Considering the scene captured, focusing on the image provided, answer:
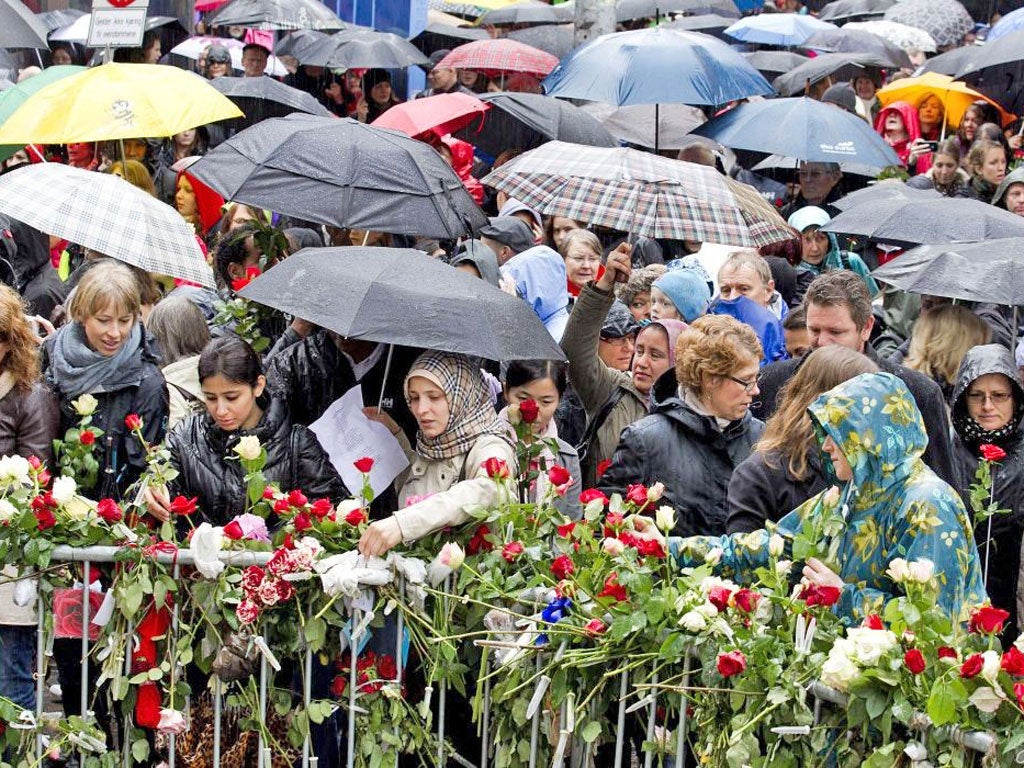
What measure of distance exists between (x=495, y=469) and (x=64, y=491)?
1266 millimetres

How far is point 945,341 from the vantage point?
298 inches

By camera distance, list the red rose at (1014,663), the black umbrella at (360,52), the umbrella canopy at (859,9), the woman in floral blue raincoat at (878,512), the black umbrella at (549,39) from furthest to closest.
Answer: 1. the umbrella canopy at (859,9)
2. the black umbrella at (549,39)
3. the black umbrella at (360,52)
4. the woman in floral blue raincoat at (878,512)
5. the red rose at (1014,663)

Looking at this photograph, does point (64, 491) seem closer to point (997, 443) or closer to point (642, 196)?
point (642, 196)

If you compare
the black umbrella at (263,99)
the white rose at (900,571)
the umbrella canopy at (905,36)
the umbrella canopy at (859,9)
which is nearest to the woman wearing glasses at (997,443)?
the white rose at (900,571)

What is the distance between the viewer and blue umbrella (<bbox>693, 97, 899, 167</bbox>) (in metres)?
10.5

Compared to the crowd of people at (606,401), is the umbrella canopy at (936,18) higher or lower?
lower

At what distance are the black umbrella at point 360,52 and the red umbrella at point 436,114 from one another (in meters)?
3.76

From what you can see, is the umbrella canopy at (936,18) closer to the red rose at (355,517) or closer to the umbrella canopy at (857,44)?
the umbrella canopy at (857,44)

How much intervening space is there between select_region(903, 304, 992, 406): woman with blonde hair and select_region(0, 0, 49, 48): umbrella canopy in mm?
5608

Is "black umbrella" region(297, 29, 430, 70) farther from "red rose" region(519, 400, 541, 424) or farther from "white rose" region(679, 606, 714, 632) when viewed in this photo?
"white rose" region(679, 606, 714, 632)

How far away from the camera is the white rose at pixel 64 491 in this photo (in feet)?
16.3

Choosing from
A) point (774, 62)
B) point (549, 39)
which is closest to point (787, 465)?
point (774, 62)

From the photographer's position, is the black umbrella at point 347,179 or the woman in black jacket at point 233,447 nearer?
the woman in black jacket at point 233,447

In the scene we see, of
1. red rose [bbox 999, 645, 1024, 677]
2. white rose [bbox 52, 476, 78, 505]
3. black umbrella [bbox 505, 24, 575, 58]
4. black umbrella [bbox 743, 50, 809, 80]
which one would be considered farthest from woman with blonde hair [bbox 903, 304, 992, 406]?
black umbrella [bbox 505, 24, 575, 58]
